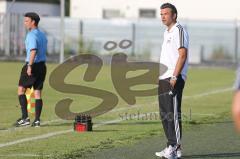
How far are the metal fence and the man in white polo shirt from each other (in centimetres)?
3246

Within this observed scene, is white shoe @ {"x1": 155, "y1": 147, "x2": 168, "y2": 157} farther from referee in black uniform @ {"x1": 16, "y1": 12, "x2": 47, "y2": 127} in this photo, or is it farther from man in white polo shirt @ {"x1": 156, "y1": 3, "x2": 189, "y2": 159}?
referee in black uniform @ {"x1": 16, "y1": 12, "x2": 47, "y2": 127}

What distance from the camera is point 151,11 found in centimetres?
5231

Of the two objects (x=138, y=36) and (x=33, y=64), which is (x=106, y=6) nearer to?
(x=138, y=36)

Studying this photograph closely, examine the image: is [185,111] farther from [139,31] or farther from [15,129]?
[139,31]

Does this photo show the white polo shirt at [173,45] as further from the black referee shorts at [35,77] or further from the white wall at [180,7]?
the white wall at [180,7]

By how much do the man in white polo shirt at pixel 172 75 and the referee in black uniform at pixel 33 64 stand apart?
146 inches

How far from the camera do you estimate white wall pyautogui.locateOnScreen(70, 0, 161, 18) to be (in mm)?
52112

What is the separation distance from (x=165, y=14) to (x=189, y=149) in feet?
7.12

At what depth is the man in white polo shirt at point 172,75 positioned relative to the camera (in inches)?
376

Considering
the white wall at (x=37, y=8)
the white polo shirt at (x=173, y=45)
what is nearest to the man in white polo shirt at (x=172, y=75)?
the white polo shirt at (x=173, y=45)

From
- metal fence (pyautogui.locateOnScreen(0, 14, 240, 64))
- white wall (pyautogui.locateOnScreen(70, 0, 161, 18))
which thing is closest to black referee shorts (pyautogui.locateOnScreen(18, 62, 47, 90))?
metal fence (pyautogui.locateOnScreen(0, 14, 240, 64))

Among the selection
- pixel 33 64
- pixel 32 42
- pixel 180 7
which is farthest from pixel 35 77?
pixel 180 7

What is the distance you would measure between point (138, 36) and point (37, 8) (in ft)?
30.4

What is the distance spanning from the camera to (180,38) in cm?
956
